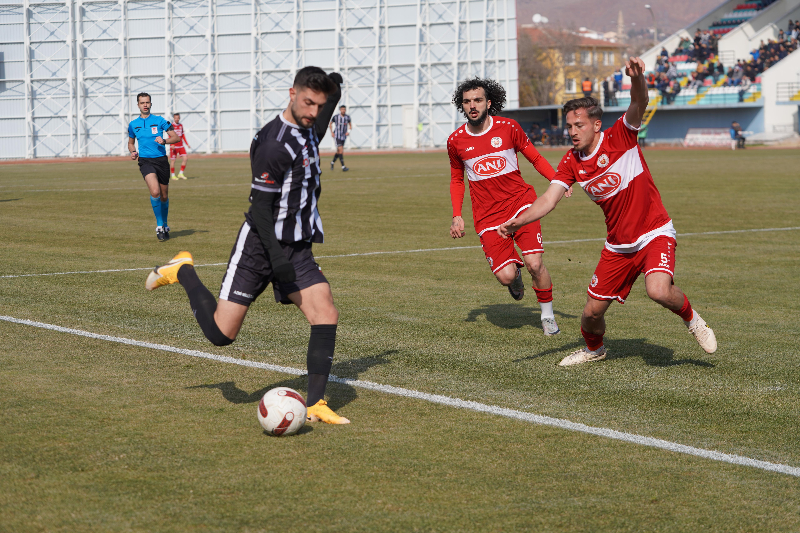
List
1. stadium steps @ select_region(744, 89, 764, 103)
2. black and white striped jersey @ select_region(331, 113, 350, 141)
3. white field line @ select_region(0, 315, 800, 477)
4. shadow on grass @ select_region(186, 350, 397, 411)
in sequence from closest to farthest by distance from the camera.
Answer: white field line @ select_region(0, 315, 800, 477) → shadow on grass @ select_region(186, 350, 397, 411) → black and white striped jersey @ select_region(331, 113, 350, 141) → stadium steps @ select_region(744, 89, 764, 103)

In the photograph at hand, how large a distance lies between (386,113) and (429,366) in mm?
57437

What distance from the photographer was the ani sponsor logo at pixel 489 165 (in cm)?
829

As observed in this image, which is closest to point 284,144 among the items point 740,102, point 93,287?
point 93,287

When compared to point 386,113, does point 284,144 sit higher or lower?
lower

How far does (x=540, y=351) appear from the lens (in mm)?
7219

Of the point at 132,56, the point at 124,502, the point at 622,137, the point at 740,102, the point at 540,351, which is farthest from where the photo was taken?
the point at 132,56

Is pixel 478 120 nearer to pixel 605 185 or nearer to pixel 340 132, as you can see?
pixel 605 185

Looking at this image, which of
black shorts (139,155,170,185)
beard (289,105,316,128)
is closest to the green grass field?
beard (289,105,316,128)

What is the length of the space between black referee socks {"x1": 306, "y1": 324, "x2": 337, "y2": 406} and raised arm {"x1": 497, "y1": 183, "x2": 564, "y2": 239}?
1601 mm

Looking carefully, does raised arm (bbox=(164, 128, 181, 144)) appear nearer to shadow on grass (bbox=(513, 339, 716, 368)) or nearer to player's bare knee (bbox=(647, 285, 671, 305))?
shadow on grass (bbox=(513, 339, 716, 368))

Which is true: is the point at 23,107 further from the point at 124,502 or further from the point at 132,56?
the point at 124,502

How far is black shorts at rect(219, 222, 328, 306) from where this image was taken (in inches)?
205

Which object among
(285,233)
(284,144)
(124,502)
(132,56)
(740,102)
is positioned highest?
(132,56)

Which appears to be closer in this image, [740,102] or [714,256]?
[714,256]
